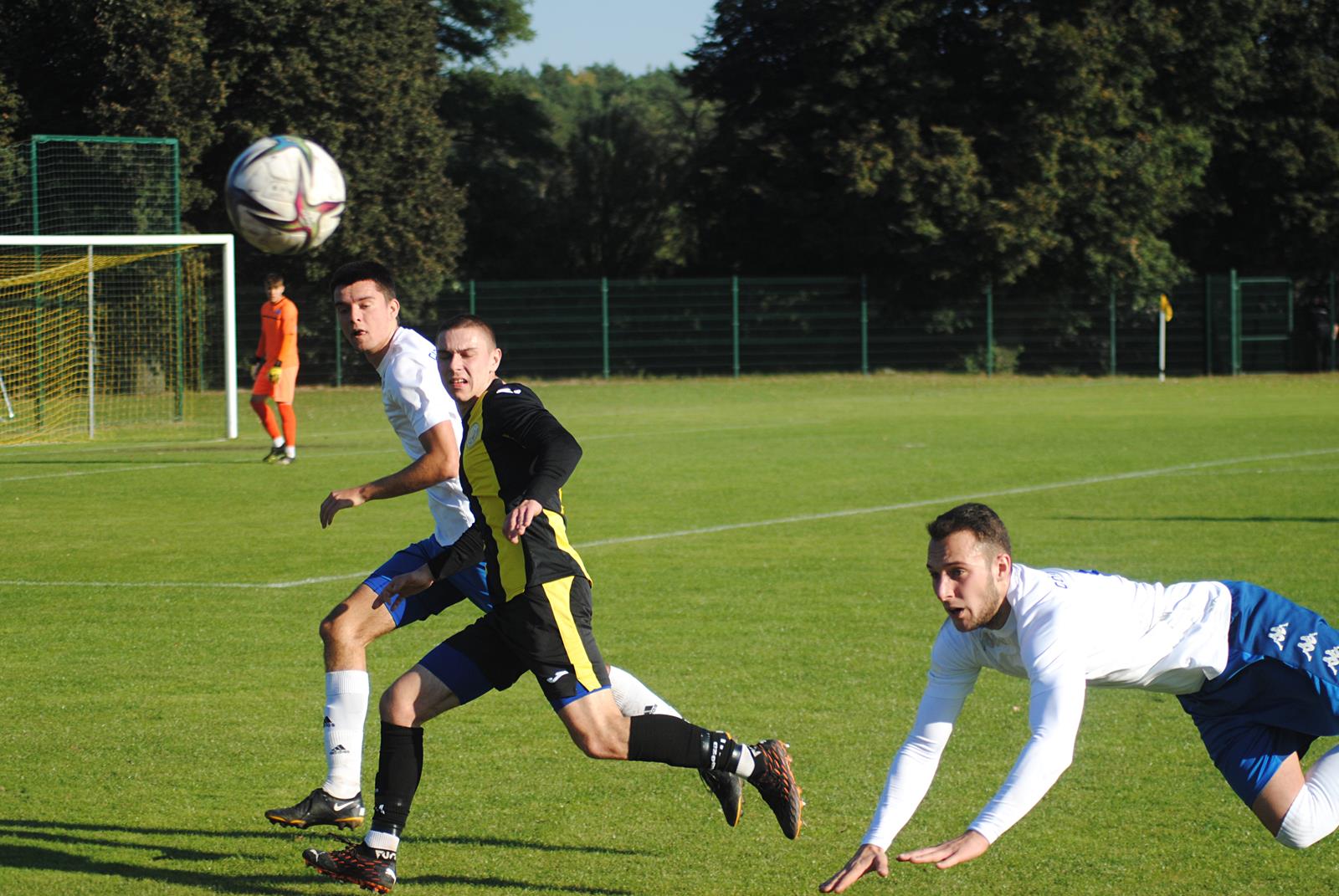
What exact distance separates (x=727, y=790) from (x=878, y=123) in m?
36.3

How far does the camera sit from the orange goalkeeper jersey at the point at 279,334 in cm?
1748

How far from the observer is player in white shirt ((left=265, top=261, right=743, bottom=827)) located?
5340 mm

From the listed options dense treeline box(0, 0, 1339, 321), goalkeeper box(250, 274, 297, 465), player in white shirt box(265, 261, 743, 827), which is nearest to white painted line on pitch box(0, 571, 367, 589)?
player in white shirt box(265, 261, 743, 827)

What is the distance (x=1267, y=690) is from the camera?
14.5 feet

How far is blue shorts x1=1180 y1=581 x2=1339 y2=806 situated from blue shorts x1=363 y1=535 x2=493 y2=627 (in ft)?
8.37

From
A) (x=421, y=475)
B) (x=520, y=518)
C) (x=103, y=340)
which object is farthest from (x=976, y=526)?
(x=103, y=340)

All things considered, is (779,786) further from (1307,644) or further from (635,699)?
(1307,644)

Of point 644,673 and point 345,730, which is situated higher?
point 345,730

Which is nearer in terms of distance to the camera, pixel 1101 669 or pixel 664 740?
pixel 1101 669

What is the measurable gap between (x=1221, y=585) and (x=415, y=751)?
263 centimetres

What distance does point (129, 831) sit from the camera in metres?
5.33

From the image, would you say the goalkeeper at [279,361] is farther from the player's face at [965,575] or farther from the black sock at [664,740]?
the player's face at [965,575]

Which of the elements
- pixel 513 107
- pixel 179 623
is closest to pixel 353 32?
pixel 513 107

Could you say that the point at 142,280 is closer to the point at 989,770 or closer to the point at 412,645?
the point at 412,645
